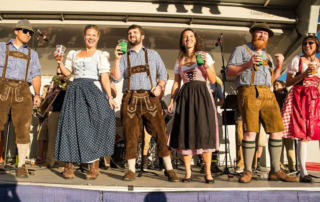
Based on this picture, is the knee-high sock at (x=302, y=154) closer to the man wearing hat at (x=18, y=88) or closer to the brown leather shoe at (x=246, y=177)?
the brown leather shoe at (x=246, y=177)

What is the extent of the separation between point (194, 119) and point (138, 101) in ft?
2.34

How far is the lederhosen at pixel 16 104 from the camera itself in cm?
361

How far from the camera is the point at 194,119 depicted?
11.5ft

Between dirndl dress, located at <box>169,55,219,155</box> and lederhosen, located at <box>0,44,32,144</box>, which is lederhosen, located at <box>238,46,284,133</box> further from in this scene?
lederhosen, located at <box>0,44,32,144</box>

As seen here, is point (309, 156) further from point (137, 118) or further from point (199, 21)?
point (137, 118)

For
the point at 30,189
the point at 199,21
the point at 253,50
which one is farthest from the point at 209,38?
the point at 30,189

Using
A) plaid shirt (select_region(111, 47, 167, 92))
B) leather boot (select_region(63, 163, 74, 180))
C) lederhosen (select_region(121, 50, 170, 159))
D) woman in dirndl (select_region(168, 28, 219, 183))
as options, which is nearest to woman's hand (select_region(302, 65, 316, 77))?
woman in dirndl (select_region(168, 28, 219, 183))

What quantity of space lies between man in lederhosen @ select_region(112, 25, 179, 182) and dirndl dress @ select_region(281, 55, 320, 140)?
161 cm

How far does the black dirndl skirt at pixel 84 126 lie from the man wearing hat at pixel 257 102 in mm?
1596

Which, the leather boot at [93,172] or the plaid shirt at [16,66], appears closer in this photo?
the leather boot at [93,172]

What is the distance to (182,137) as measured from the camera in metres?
3.49

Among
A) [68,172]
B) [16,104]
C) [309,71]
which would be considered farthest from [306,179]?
[16,104]

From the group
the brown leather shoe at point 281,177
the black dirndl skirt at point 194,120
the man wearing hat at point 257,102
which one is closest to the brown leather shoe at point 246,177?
the man wearing hat at point 257,102

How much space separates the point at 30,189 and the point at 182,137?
5.50 ft
